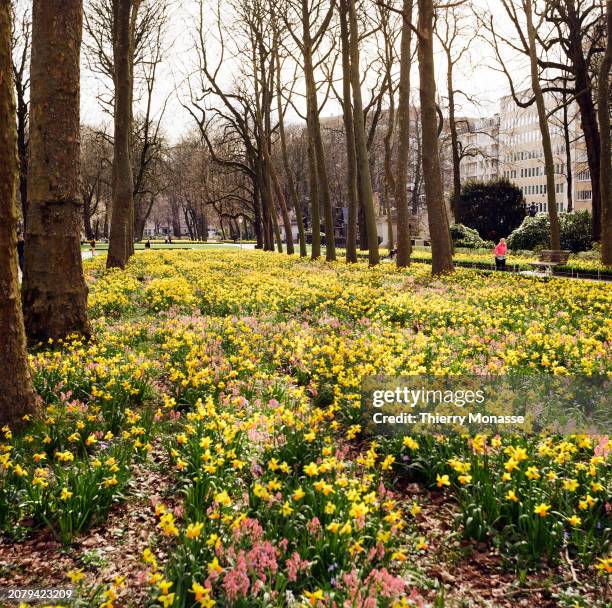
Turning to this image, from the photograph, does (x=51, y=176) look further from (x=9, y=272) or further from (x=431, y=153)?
(x=431, y=153)

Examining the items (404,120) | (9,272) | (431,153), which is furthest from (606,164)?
(9,272)

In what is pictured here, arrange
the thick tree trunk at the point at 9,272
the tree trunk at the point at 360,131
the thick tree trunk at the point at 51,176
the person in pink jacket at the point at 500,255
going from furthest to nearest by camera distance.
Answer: the tree trunk at the point at 360,131, the person in pink jacket at the point at 500,255, the thick tree trunk at the point at 51,176, the thick tree trunk at the point at 9,272

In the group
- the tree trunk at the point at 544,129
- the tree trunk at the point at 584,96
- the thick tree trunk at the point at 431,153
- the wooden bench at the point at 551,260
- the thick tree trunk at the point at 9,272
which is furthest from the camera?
the tree trunk at the point at 584,96

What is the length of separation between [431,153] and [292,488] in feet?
49.0

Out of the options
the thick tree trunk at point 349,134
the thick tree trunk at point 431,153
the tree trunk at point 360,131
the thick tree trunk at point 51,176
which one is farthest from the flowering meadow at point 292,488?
the thick tree trunk at point 349,134

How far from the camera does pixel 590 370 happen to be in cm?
536

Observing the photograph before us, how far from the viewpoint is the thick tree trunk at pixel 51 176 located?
7.30 meters

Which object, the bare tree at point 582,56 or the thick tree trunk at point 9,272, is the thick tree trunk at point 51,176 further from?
the bare tree at point 582,56

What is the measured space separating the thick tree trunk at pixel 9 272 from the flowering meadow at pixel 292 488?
291 millimetres

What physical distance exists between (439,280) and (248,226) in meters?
85.0

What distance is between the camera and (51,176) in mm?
7301

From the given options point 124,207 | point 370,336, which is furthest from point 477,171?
point 370,336

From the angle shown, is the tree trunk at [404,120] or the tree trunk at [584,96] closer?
the tree trunk at [404,120]

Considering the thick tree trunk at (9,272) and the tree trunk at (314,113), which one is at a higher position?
the tree trunk at (314,113)
